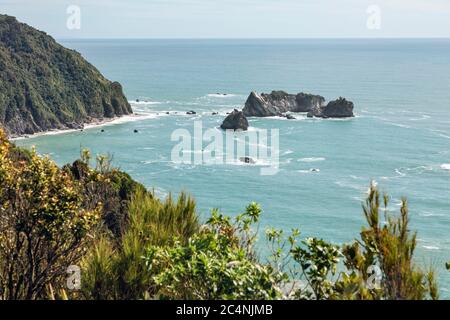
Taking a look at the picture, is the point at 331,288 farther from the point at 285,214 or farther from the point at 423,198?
the point at 423,198

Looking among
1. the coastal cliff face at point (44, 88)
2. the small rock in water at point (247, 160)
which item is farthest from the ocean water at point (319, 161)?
the coastal cliff face at point (44, 88)

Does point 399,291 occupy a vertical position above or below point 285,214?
above

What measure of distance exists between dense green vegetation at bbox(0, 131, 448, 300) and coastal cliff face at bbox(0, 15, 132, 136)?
299 feet

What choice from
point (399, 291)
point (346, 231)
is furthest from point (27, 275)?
point (346, 231)

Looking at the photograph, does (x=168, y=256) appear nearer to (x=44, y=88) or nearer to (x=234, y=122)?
(x=234, y=122)

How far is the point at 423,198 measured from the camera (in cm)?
6538

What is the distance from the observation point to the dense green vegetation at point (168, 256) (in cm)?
934

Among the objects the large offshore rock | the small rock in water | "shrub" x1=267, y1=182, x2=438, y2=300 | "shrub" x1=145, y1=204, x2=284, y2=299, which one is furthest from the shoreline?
"shrub" x1=267, y1=182, x2=438, y2=300

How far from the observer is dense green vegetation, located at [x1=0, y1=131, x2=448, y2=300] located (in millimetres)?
9336

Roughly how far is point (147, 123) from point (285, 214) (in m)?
54.3

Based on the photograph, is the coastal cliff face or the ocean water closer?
the ocean water

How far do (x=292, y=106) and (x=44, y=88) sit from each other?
46851mm

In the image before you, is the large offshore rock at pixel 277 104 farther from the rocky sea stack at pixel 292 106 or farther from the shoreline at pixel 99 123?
the shoreline at pixel 99 123

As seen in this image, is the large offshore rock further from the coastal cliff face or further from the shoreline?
the coastal cliff face
